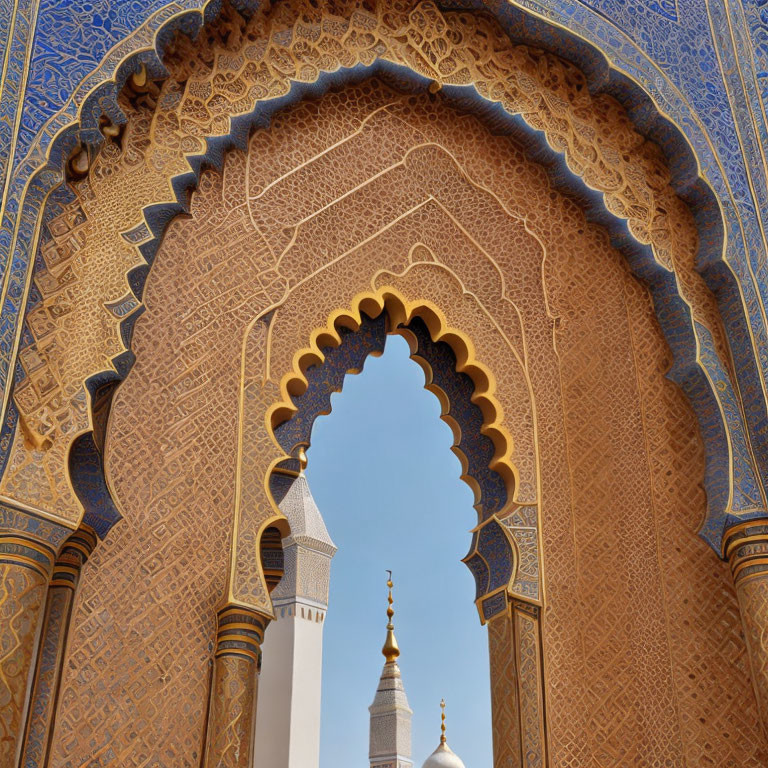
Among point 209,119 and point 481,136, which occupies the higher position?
point 481,136

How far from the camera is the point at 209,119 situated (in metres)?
4.17

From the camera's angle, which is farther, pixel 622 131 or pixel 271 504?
pixel 622 131

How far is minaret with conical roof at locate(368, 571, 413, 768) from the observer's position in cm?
957

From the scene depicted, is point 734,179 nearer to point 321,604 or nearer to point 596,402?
point 596,402

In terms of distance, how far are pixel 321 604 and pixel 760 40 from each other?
4.82 meters

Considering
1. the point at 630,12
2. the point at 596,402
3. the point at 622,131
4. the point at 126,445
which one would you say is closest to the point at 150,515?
the point at 126,445

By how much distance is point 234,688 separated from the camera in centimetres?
347

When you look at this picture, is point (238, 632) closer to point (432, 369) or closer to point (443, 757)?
point (432, 369)

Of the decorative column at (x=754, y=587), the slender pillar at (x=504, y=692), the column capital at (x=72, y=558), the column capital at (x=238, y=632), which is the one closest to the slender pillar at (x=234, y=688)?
the column capital at (x=238, y=632)

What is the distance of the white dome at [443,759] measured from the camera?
960 centimetres

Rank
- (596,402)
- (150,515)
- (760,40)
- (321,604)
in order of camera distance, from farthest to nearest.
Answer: (321,604)
(760,40)
(596,402)
(150,515)

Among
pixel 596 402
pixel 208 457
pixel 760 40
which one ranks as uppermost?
pixel 760 40

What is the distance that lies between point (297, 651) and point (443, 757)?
2849 millimetres

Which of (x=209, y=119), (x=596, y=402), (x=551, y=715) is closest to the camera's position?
(x=551, y=715)
